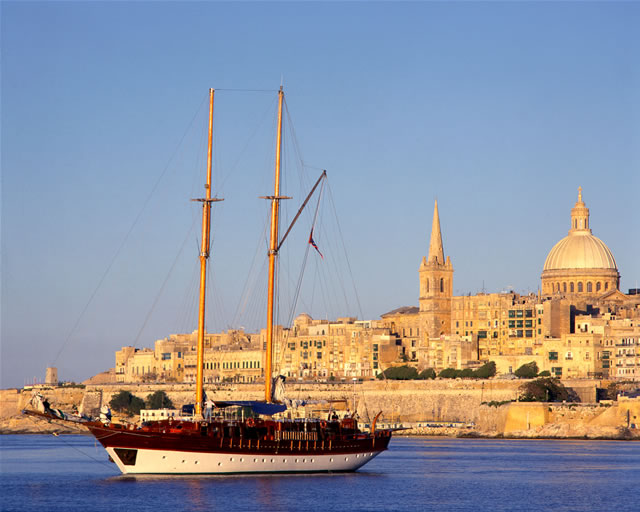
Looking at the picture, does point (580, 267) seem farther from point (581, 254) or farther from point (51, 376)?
point (51, 376)

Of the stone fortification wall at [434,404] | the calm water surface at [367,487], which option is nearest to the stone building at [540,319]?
the stone fortification wall at [434,404]

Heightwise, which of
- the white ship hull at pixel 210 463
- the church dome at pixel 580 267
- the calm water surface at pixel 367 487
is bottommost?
the calm water surface at pixel 367 487

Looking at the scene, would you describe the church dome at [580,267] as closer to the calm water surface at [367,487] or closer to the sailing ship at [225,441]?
the calm water surface at [367,487]

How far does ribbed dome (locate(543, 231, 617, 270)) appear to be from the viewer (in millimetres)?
136250

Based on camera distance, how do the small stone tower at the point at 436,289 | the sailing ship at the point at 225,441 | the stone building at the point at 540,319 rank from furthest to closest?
the small stone tower at the point at 436,289 < the stone building at the point at 540,319 < the sailing ship at the point at 225,441

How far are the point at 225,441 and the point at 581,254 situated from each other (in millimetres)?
91688

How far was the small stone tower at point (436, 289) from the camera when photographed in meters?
134

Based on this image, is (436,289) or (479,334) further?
(436,289)

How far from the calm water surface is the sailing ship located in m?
0.57

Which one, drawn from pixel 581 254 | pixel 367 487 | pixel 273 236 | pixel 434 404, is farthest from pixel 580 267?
pixel 367 487

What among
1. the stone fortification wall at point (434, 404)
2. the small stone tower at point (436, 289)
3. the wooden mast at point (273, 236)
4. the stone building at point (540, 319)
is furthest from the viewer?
the small stone tower at point (436, 289)

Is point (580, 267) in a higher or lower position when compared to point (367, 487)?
higher

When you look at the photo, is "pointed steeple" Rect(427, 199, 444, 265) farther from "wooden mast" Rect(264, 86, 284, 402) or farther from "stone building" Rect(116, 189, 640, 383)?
"wooden mast" Rect(264, 86, 284, 402)

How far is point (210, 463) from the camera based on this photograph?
49781 mm
